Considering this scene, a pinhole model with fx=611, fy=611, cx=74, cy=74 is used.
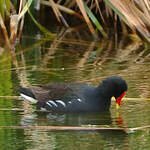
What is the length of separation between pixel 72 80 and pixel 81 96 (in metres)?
1.02

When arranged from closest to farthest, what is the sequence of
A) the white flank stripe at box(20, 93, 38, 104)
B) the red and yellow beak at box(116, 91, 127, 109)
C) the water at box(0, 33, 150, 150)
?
the water at box(0, 33, 150, 150) < the red and yellow beak at box(116, 91, 127, 109) < the white flank stripe at box(20, 93, 38, 104)

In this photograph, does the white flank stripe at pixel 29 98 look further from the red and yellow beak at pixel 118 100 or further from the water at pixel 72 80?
the red and yellow beak at pixel 118 100

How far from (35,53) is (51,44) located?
0.74 m

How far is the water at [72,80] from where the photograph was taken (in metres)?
5.14

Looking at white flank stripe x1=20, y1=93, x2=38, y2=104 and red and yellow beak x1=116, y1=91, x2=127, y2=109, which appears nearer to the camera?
red and yellow beak x1=116, y1=91, x2=127, y2=109

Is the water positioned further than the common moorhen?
No

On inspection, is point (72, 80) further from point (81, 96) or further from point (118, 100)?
point (118, 100)

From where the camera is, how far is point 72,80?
Answer: 284 inches

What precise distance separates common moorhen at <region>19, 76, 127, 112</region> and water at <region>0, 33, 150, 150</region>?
0.29ft

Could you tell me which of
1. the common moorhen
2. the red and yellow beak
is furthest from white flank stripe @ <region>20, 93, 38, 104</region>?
the red and yellow beak

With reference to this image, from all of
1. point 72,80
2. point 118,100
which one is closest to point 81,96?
point 118,100

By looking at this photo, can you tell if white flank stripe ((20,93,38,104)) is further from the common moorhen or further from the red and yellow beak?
the red and yellow beak

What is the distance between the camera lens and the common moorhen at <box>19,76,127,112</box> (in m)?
6.16

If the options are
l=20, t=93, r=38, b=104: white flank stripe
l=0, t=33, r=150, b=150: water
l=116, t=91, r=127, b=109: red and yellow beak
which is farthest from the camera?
l=20, t=93, r=38, b=104: white flank stripe
